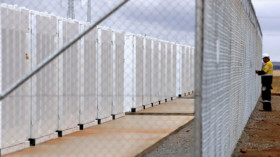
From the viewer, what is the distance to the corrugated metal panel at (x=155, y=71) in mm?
20359

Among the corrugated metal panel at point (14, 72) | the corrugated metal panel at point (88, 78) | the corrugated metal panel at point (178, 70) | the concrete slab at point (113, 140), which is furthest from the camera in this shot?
the corrugated metal panel at point (178, 70)

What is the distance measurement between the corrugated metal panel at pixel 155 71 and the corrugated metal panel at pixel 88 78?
699cm

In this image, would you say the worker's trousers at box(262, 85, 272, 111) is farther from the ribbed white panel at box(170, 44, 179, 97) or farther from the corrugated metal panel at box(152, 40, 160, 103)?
the ribbed white panel at box(170, 44, 179, 97)

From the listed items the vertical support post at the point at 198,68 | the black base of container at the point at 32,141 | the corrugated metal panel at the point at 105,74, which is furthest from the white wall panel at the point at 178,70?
the vertical support post at the point at 198,68

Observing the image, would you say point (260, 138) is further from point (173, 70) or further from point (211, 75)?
point (173, 70)

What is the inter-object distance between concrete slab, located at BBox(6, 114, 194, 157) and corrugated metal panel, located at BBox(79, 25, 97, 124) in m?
0.36

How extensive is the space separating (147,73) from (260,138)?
25.8 ft

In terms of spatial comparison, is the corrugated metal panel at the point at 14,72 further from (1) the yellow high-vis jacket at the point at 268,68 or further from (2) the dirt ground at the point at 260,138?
(1) the yellow high-vis jacket at the point at 268,68

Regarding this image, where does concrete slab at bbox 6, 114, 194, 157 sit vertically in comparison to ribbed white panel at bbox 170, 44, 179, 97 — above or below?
below

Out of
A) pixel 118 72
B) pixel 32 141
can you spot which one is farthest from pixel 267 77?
pixel 32 141

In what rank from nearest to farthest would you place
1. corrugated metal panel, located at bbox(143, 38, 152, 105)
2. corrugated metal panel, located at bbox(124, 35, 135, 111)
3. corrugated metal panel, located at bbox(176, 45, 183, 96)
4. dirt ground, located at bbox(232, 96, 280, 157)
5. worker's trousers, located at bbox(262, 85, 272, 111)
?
dirt ground, located at bbox(232, 96, 280, 157)
corrugated metal panel, located at bbox(124, 35, 135, 111)
corrugated metal panel, located at bbox(143, 38, 152, 105)
worker's trousers, located at bbox(262, 85, 272, 111)
corrugated metal panel, located at bbox(176, 45, 183, 96)

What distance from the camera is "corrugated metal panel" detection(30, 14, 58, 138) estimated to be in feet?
33.0

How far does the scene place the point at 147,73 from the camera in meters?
19.5

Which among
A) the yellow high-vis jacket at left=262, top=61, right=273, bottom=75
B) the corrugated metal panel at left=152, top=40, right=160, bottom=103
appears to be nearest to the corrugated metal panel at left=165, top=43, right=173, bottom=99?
the corrugated metal panel at left=152, top=40, right=160, bottom=103
